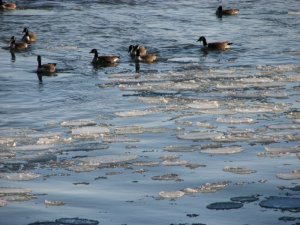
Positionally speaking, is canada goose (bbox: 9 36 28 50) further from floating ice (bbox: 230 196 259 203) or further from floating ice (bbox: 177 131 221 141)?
floating ice (bbox: 230 196 259 203)

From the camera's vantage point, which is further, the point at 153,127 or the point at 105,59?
the point at 105,59

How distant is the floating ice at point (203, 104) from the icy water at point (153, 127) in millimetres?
24

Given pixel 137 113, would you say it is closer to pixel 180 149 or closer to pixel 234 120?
pixel 234 120

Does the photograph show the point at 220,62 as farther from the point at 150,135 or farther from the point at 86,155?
the point at 86,155

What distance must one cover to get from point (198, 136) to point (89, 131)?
1943 millimetres

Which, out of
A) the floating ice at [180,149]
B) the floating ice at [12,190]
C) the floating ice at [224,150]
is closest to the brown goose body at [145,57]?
the floating ice at [180,149]

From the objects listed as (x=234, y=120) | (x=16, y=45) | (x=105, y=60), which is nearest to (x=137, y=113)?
(x=234, y=120)

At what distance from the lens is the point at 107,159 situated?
42.2 feet

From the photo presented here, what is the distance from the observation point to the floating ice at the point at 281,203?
34.2 feet

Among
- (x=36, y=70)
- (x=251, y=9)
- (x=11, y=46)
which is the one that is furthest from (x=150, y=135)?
(x=251, y=9)

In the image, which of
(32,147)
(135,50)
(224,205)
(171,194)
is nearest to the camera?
(224,205)

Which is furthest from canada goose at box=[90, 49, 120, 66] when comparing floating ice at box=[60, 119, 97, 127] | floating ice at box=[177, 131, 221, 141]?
floating ice at box=[177, 131, 221, 141]

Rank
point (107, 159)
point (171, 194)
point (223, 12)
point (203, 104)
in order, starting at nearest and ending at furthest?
point (171, 194) → point (107, 159) → point (203, 104) → point (223, 12)

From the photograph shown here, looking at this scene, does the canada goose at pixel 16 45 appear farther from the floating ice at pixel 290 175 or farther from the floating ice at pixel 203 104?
the floating ice at pixel 290 175
